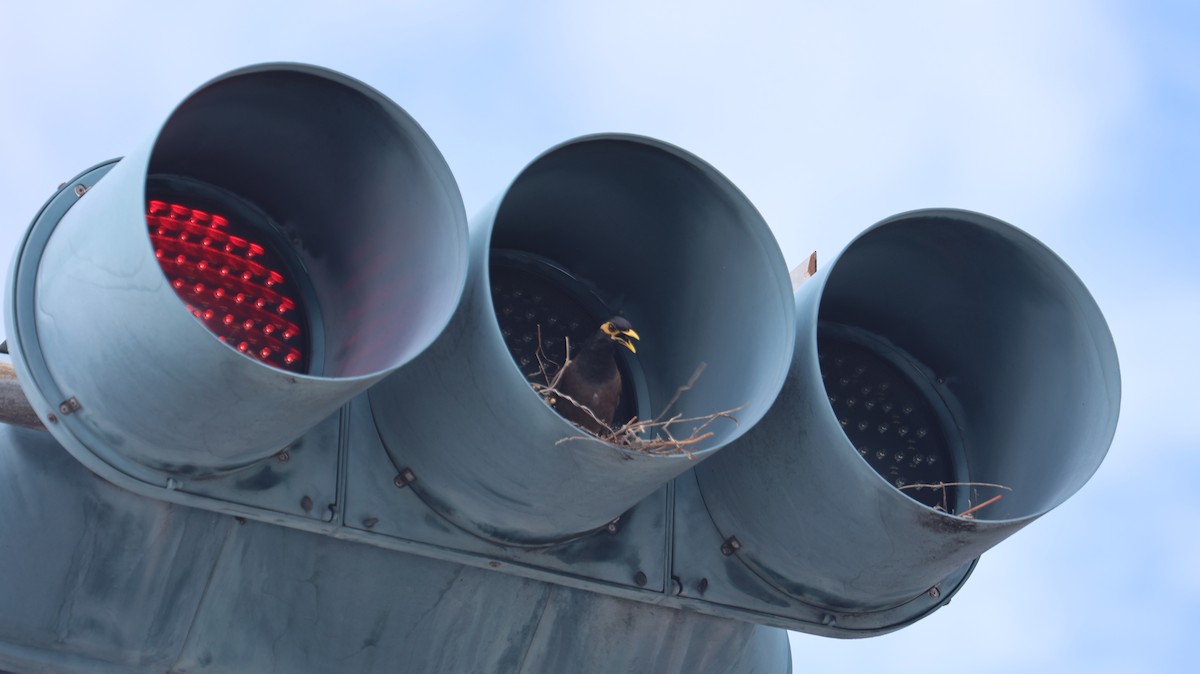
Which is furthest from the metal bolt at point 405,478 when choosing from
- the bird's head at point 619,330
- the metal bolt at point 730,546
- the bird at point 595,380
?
the metal bolt at point 730,546

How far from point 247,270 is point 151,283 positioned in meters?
0.62

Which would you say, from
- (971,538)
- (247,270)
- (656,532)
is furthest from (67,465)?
(971,538)

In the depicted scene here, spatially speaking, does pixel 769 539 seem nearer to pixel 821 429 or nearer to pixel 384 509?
pixel 821 429

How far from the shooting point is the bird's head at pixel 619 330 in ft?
10.8

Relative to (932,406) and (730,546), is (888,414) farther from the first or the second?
(730,546)

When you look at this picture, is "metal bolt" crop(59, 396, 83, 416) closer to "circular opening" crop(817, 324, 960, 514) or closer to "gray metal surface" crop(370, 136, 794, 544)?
"gray metal surface" crop(370, 136, 794, 544)

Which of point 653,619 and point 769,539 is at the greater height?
point 769,539

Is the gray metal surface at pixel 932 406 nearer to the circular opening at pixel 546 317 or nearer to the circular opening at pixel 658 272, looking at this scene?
the circular opening at pixel 658 272

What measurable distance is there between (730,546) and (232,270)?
3.77ft

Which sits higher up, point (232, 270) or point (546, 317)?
point (546, 317)

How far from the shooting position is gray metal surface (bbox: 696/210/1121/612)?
2.97m

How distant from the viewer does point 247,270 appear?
303cm

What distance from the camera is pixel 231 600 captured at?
10.1ft

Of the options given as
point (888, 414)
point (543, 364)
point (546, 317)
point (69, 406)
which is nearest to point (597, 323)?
point (546, 317)
